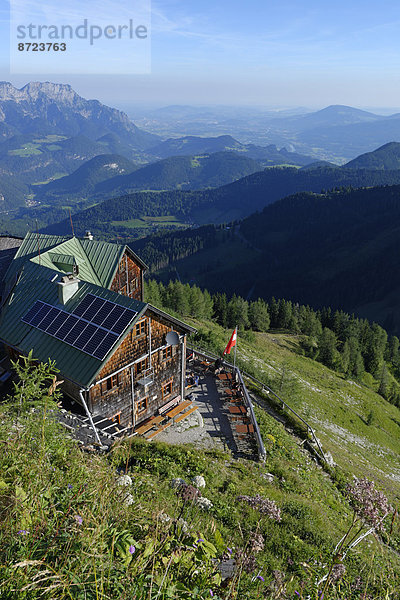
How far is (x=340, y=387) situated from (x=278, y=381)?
2786 centimetres

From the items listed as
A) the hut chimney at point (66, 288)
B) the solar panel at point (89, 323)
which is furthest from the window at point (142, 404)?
the hut chimney at point (66, 288)

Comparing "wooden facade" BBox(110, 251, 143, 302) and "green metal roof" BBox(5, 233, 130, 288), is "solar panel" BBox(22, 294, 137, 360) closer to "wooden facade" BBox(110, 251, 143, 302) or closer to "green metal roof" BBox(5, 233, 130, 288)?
"green metal roof" BBox(5, 233, 130, 288)

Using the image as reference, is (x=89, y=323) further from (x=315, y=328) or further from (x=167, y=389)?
(x=315, y=328)

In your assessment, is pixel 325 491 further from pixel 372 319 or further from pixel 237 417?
pixel 372 319

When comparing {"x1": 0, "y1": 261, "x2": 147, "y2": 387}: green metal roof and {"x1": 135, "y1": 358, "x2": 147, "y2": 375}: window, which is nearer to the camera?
{"x1": 0, "y1": 261, "x2": 147, "y2": 387}: green metal roof

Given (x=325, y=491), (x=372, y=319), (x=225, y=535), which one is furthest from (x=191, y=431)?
(x=372, y=319)

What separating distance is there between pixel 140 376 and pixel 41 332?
8039mm

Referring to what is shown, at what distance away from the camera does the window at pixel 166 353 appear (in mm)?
29938

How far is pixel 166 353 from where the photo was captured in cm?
3027

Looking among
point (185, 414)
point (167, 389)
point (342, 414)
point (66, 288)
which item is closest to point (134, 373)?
point (167, 389)

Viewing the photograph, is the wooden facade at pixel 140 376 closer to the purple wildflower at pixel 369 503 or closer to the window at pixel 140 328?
the window at pixel 140 328

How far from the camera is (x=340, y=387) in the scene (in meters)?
65.3

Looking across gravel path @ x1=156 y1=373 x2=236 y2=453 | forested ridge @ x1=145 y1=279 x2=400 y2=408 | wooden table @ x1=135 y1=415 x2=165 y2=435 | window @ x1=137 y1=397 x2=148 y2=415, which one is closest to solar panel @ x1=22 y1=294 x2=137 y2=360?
window @ x1=137 y1=397 x2=148 y2=415

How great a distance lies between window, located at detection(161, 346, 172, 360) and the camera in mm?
29938
